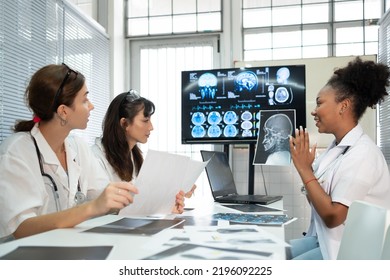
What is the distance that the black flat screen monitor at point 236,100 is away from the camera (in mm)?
2857

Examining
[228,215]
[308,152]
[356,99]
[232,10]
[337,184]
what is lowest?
[228,215]

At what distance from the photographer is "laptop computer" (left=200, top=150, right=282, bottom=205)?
205 cm

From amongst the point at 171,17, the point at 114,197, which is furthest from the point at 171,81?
the point at 114,197

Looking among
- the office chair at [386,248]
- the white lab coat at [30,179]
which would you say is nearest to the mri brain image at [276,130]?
Result: the white lab coat at [30,179]

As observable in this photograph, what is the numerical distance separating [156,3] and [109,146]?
2130 mm

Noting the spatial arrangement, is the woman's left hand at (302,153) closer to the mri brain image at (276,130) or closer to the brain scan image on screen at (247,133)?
the mri brain image at (276,130)

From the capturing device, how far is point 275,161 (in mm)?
2150

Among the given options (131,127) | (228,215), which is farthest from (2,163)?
(131,127)

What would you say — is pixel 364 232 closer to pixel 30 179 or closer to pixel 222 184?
pixel 30 179

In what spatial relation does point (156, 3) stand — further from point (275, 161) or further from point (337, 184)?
point (337, 184)

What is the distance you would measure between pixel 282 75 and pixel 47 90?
6.12ft

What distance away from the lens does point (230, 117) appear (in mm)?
2916

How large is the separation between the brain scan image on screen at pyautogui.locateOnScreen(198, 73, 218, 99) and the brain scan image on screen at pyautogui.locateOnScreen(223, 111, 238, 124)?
6.8 inches
